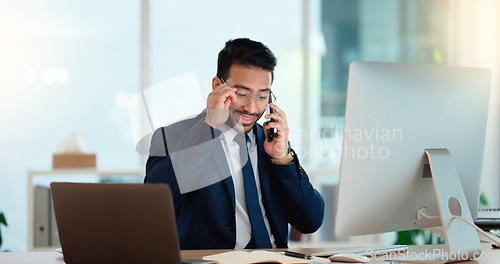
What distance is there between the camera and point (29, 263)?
4.82 ft

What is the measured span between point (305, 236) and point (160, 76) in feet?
5.43

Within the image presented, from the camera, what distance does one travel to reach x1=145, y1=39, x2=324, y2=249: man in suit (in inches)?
70.5

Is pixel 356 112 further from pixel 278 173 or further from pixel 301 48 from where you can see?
pixel 301 48

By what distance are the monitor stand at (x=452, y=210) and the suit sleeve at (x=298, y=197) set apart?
0.51m

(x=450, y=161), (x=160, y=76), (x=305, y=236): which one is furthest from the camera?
(x=160, y=76)

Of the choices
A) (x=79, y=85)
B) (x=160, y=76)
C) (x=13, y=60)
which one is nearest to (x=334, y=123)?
(x=160, y=76)

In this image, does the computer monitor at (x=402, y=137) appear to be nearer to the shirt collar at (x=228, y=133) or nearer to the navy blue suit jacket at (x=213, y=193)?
the navy blue suit jacket at (x=213, y=193)

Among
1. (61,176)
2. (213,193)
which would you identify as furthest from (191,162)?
(61,176)

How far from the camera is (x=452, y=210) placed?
1479 millimetres

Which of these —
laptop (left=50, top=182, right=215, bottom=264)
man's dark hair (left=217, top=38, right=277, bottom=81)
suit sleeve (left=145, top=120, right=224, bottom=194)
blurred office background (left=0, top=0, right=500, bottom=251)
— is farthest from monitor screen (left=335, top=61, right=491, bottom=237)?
A: blurred office background (left=0, top=0, right=500, bottom=251)

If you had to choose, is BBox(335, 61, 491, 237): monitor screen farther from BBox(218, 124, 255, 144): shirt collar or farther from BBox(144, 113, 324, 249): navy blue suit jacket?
BBox(218, 124, 255, 144): shirt collar

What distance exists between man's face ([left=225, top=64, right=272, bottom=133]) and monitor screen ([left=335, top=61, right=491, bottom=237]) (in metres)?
0.61

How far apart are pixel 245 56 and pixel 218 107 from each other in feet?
0.89

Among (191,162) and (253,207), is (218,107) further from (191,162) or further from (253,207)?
(253,207)
